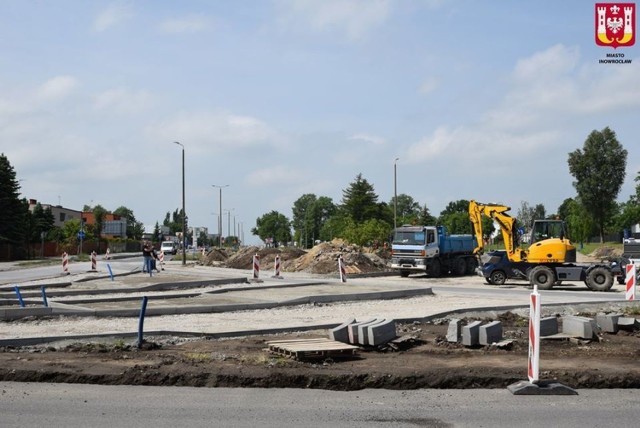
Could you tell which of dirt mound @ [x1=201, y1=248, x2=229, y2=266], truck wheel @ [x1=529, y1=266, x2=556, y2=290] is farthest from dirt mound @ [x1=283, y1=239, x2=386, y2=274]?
truck wheel @ [x1=529, y1=266, x2=556, y2=290]

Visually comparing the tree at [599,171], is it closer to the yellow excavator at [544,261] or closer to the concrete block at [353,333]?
the yellow excavator at [544,261]

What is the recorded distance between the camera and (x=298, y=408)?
8227mm

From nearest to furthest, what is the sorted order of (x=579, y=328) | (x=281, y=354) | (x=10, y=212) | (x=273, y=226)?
1. (x=281, y=354)
2. (x=579, y=328)
3. (x=10, y=212)
4. (x=273, y=226)

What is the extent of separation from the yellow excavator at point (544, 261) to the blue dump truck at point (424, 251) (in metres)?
5.82

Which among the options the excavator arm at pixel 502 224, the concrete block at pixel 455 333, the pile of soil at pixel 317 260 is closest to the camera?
the concrete block at pixel 455 333

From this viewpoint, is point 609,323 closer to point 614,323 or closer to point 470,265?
point 614,323

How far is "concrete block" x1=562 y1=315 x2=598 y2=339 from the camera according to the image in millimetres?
13320

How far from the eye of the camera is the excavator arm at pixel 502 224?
102 ft

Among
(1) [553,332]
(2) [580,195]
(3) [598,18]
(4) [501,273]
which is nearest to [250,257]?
(4) [501,273]

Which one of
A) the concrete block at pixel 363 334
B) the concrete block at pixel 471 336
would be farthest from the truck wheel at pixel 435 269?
the concrete block at pixel 363 334

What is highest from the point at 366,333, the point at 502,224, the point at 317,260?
the point at 502,224

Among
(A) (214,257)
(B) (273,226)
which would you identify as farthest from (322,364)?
(B) (273,226)

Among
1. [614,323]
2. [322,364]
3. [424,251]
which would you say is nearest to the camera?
[322,364]

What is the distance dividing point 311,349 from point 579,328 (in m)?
5.45
